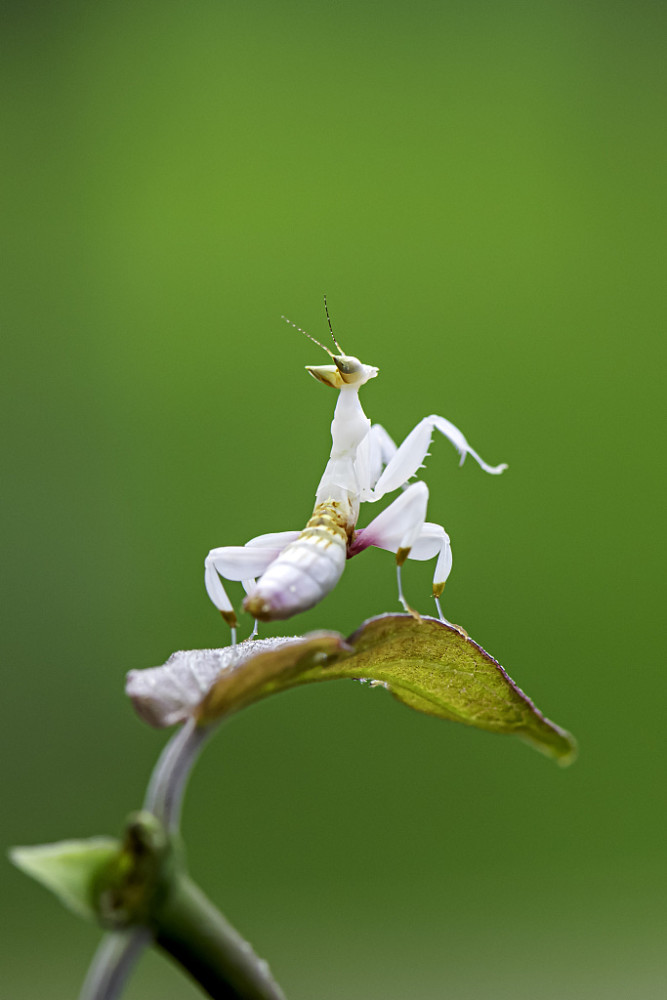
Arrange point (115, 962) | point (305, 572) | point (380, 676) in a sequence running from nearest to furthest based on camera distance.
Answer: point (115, 962) < point (380, 676) < point (305, 572)

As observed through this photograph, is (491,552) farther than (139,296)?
No

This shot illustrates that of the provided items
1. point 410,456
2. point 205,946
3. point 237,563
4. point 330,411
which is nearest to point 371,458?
point 410,456

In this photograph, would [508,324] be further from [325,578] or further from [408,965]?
[325,578]

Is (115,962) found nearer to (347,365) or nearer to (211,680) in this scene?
(211,680)

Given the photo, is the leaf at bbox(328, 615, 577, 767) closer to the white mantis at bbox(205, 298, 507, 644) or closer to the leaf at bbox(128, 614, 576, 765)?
the leaf at bbox(128, 614, 576, 765)

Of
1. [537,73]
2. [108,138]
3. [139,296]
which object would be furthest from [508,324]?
[108,138]

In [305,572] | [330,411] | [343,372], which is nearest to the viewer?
[305,572]

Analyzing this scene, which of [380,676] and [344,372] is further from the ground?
[344,372]
